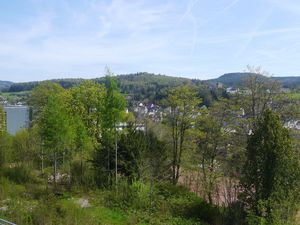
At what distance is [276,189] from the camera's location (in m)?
15.4

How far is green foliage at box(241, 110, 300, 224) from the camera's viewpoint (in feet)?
49.2

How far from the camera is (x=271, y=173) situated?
1596 cm

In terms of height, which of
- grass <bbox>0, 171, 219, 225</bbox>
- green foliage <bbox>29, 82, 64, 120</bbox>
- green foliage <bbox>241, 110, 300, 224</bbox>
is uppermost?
green foliage <bbox>29, 82, 64, 120</bbox>

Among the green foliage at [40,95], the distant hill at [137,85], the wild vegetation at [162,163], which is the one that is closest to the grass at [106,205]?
the wild vegetation at [162,163]

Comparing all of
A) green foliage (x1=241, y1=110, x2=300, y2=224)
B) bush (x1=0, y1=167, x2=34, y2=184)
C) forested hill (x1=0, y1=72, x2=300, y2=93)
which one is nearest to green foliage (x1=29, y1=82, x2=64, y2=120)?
bush (x1=0, y1=167, x2=34, y2=184)

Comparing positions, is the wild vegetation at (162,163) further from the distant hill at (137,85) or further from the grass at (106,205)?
the distant hill at (137,85)

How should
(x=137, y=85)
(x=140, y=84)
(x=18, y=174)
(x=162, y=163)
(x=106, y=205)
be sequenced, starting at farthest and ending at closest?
(x=140, y=84) < (x=137, y=85) < (x=162, y=163) < (x=18, y=174) < (x=106, y=205)

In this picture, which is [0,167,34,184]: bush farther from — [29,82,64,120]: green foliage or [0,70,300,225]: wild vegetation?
[29,82,64,120]: green foliage

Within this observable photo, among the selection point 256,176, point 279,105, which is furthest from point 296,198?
point 279,105

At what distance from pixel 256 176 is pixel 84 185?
11.5m

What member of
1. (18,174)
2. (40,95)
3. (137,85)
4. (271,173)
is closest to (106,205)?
(18,174)

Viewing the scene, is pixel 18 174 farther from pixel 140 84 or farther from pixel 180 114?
pixel 140 84

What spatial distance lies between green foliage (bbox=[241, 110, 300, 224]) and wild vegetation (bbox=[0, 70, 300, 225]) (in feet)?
0.14

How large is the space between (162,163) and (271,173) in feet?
32.4
